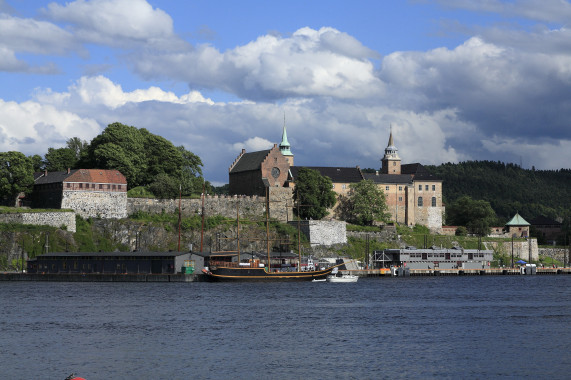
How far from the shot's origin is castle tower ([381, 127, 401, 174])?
143375mm

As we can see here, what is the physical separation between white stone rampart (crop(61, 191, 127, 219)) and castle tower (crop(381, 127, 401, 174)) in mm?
52178

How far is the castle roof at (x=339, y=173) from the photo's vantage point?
427 ft

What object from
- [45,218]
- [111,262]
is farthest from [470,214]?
[45,218]

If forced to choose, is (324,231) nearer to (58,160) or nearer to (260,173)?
(260,173)

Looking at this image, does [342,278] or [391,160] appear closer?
[342,278]

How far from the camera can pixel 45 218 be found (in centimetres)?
10062

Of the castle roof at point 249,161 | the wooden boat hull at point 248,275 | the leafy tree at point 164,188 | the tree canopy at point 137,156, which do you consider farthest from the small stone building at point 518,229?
the leafy tree at point 164,188

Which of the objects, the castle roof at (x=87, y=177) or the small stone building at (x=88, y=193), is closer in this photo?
the small stone building at (x=88, y=193)

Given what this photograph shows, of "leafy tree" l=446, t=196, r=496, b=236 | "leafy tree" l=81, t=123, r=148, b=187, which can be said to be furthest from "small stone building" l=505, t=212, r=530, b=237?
"leafy tree" l=81, t=123, r=148, b=187

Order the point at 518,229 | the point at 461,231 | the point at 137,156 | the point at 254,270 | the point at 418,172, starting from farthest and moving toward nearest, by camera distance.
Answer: the point at 518,229 < the point at 418,172 < the point at 461,231 < the point at 137,156 < the point at 254,270

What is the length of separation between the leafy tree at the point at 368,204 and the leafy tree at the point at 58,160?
40.6 m

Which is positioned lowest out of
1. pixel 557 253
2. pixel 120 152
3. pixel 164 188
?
pixel 557 253

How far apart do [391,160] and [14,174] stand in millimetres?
63288

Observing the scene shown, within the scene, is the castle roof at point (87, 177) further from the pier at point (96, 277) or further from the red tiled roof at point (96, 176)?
the pier at point (96, 277)
